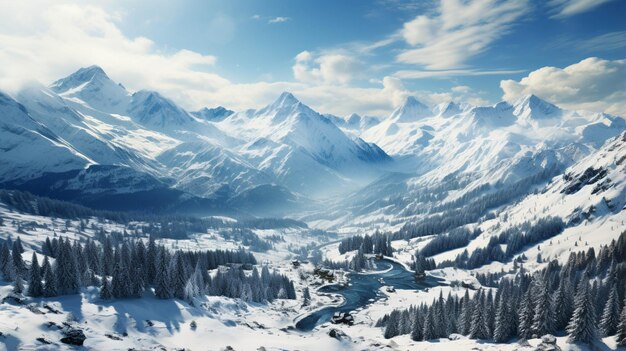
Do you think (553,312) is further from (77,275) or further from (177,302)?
(77,275)

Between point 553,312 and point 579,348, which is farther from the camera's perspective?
point 553,312

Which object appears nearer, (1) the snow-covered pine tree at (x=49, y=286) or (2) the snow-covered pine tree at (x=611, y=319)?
(2) the snow-covered pine tree at (x=611, y=319)

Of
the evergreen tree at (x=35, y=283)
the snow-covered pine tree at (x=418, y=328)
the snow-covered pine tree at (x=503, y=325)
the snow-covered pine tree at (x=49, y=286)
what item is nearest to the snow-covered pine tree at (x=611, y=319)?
the snow-covered pine tree at (x=503, y=325)

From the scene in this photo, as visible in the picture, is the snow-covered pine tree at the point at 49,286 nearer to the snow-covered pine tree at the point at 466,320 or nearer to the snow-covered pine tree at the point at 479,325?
the snow-covered pine tree at the point at 479,325

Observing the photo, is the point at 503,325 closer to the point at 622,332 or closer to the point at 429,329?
the point at 429,329

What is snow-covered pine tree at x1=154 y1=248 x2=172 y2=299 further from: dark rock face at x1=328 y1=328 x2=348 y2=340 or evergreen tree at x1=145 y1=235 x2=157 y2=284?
dark rock face at x1=328 y1=328 x2=348 y2=340

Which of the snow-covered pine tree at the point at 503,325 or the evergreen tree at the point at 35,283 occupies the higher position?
the evergreen tree at the point at 35,283

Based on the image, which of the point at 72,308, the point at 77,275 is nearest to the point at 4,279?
the point at 77,275

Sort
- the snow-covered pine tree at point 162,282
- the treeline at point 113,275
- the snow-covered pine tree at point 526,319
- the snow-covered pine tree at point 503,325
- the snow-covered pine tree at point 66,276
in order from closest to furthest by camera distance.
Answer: the treeline at point 113,275 → the snow-covered pine tree at point 526,319 → the snow-covered pine tree at point 66,276 → the snow-covered pine tree at point 503,325 → the snow-covered pine tree at point 162,282
